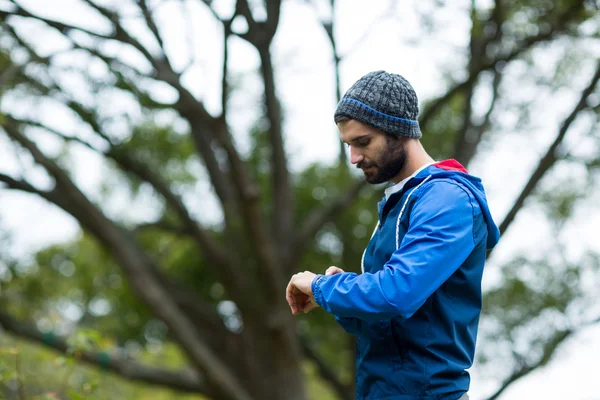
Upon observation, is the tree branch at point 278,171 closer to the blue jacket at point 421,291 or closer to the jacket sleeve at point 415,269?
the blue jacket at point 421,291

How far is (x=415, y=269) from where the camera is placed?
2076 millimetres

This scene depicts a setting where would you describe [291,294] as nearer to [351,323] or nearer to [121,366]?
[351,323]

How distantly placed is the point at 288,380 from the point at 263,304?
103cm

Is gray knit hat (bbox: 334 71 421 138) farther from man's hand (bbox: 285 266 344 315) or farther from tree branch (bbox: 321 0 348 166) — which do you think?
tree branch (bbox: 321 0 348 166)

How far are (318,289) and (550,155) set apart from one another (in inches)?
230

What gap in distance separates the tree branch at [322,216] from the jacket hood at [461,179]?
654cm

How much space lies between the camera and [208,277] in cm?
1141

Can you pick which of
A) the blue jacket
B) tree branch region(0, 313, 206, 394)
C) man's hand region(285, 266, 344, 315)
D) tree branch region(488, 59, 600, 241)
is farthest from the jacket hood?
tree branch region(0, 313, 206, 394)

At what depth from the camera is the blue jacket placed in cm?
210

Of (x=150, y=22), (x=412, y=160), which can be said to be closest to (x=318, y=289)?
(x=412, y=160)

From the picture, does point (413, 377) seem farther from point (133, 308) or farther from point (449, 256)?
point (133, 308)

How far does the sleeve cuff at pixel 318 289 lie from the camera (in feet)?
7.21

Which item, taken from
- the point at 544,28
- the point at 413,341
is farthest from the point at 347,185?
the point at 413,341

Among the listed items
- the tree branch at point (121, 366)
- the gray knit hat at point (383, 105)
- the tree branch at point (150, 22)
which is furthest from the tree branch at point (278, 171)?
the gray knit hat at point (383, 105)
